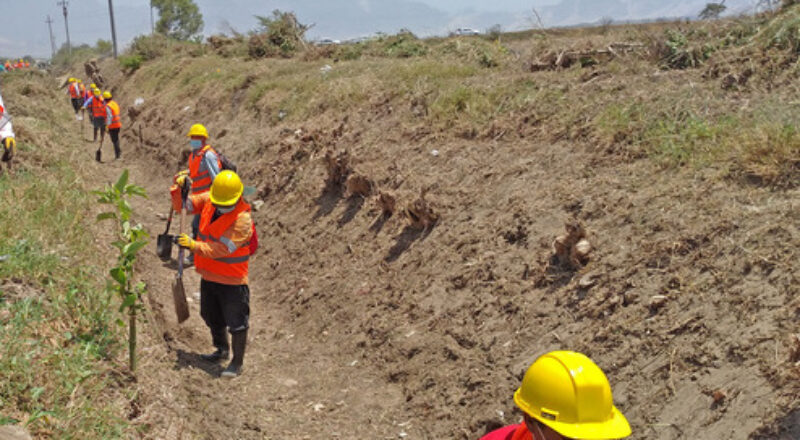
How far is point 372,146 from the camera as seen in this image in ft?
27.8

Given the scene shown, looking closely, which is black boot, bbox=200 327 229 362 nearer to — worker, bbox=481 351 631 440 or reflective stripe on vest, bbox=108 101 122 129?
worker, bbox=481 351 631 440

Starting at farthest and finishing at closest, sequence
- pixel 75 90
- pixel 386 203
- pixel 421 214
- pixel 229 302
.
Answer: pixel 75 90
pixel 386 203
pixel 421 214
pixel 229 302

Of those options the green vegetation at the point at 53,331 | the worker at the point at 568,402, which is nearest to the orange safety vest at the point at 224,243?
the green vegetation at the point at 53,331

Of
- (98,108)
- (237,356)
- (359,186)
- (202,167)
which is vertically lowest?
(237,356)

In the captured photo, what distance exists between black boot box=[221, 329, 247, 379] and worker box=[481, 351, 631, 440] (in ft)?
11.3

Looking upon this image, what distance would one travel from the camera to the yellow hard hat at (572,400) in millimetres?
2154

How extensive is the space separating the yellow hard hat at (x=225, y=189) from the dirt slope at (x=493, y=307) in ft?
3.90

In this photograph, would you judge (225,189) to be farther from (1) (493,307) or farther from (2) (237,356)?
(1) (493,307)

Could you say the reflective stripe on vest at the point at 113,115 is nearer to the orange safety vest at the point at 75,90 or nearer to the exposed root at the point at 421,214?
the orange safety vest at the point at 75,90

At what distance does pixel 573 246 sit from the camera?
4.71 meters

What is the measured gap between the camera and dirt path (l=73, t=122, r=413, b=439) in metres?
4.13

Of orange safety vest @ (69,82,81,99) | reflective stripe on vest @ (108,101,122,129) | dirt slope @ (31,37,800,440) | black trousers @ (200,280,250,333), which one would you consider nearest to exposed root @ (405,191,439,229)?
dirt slope @ (31,37,800,440)

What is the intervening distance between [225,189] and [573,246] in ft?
8.71

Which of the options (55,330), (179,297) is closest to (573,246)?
(179,297)
